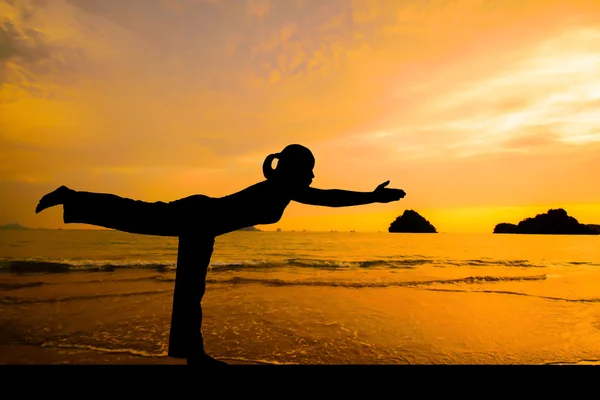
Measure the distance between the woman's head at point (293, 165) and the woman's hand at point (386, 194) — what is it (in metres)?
0.54

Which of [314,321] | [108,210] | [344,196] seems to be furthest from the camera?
[314,321]

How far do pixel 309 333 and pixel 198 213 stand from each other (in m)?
4.61

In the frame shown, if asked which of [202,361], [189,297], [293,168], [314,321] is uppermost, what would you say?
[293,168]

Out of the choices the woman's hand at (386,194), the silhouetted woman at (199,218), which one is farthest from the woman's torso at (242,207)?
the woman's hand at (386,194)

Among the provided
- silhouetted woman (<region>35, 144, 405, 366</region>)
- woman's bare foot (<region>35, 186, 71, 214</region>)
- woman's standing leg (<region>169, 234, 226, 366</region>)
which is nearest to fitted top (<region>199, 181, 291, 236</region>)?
silhouetted woman (<region>35, 144, 405, 366</region>)

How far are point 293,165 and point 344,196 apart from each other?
1.40 ft

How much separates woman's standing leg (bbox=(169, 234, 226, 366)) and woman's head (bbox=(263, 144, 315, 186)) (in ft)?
1.93

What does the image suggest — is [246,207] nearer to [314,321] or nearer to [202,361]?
[202,361]

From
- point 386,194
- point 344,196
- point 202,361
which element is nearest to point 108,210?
point 202,361

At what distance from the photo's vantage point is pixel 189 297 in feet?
7.67

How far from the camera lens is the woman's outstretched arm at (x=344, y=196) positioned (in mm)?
2451

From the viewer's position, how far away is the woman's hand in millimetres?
2553

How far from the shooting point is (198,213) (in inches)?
89.0
